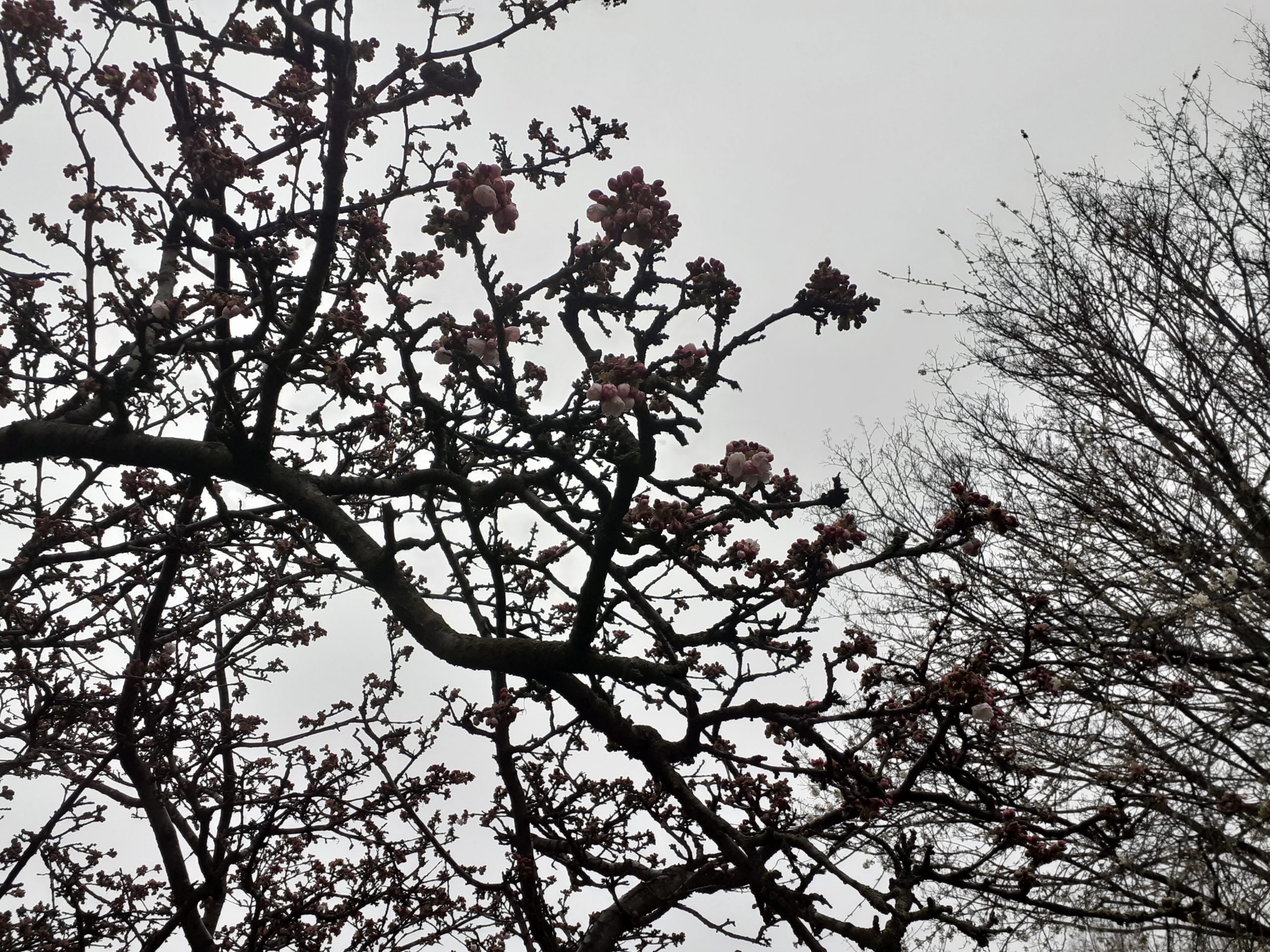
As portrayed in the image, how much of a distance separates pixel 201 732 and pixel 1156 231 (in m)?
9.71

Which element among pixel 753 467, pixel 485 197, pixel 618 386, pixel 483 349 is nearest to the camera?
pixel 618 386

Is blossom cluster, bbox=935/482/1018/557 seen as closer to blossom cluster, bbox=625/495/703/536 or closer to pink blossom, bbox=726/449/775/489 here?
Result: pink blossom, bbox=726/449/775/489

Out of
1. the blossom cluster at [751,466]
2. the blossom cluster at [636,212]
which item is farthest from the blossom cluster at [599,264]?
the blossom cluster at [751,466]

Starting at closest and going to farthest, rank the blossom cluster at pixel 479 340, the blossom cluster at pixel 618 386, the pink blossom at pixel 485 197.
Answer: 1. the blossom cluster at pixel 618 386
2. the pink blossom at pixel 485 197
3. the blossom cluster at pixel 479 340

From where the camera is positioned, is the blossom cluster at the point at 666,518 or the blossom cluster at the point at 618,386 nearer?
the blossom cluster at the point at 618,386

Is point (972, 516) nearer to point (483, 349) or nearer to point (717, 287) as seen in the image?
point (717, 287)

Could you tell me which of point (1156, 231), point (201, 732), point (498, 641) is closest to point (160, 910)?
point (201, 732)

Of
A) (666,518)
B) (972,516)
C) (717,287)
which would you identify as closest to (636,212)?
(717,287)

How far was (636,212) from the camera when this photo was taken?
2977mm

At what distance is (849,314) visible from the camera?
10.7ft

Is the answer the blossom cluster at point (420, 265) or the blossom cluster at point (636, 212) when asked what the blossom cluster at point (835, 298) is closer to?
the blossom cluster at point (636, 212)

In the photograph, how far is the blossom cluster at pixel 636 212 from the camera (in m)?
2.99

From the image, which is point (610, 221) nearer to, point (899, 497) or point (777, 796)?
point (777, 796)

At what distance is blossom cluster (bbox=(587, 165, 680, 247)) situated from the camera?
9.82 ft
